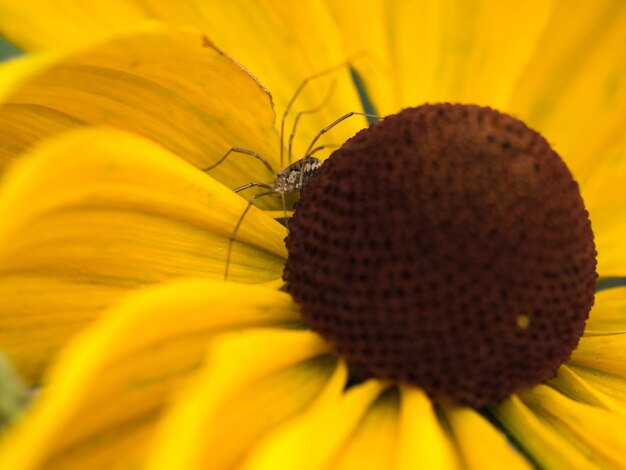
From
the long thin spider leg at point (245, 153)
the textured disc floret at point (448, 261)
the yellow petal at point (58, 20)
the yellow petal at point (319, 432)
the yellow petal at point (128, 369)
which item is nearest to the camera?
the yellow petal at point (128, 369)

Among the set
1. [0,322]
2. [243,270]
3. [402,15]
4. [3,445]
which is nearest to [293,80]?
[402,15]

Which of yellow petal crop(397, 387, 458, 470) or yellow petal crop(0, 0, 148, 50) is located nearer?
yellow petal crop(397, 387, 458, 470)

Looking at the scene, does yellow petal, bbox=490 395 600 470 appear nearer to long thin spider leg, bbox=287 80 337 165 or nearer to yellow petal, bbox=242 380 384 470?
yellow petal, bbox=242 380 384 470

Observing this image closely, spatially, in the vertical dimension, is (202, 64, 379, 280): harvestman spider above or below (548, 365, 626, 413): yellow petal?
above

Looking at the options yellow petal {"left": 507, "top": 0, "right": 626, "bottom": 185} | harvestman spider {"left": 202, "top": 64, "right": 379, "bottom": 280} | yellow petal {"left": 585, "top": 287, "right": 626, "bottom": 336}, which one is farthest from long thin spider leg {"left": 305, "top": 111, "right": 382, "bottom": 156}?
yellow petal {"left": 585, "top": 287, "right": 626, "bottom": 336}

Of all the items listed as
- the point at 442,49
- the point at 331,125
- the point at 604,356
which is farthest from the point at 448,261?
the point at 442,49

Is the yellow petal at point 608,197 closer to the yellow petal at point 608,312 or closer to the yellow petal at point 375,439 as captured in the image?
the yellow petal at point 608,312

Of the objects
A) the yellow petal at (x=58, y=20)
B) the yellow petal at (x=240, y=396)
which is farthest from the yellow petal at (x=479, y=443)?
the yellow petal at (x=58, y=20)
